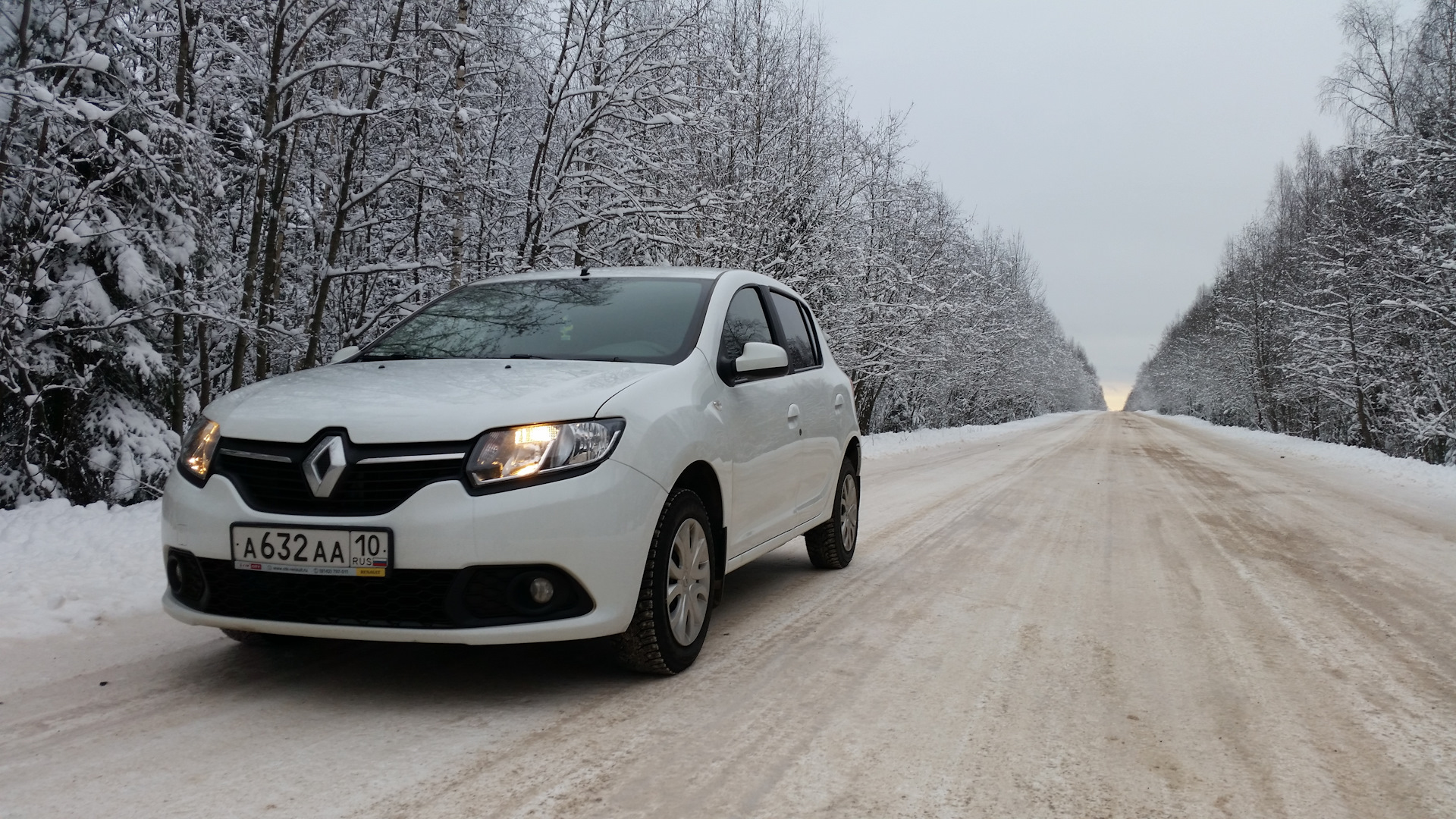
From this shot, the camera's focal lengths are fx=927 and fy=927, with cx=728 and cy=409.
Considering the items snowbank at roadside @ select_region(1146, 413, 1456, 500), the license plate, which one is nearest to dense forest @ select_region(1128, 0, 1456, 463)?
snowbank at roadside @ select_region(1146, 413, 1456, 500)

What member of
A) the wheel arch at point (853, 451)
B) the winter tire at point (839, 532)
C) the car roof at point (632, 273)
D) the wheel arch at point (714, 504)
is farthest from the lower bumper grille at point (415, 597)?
the wheel arch at point (853, 451)

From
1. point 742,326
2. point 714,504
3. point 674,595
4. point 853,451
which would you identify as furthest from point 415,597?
point 853,451

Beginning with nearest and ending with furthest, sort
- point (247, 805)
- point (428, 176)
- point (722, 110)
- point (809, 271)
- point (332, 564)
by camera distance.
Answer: point (247, 805) < point (332, 564) < point (428, 176) < point (722, 110) < point (809, 271)

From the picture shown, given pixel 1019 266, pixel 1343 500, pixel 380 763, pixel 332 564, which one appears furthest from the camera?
pixel 1019 266

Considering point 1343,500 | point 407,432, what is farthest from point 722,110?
point 407,432

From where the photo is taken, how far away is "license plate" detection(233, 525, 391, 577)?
9.28 ft

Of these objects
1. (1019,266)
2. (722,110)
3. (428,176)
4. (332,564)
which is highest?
(1019,266)

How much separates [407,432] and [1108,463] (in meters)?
15.7

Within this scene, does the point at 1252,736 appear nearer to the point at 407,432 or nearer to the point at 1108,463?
the point at 407,432

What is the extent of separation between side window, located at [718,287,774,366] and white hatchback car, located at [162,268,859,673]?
30 centimetres

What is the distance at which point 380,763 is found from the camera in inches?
101

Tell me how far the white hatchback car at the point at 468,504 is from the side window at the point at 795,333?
1.40 meters

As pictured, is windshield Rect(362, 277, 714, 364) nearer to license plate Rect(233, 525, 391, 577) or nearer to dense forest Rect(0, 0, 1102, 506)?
license plate Rect(233, 525, 391, 577)

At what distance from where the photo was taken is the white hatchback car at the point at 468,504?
2.85 meters
